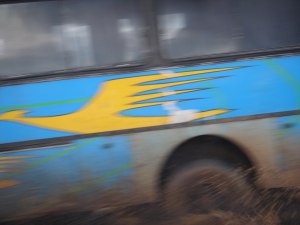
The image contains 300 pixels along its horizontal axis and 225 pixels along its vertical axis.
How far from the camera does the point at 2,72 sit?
4.03 metres

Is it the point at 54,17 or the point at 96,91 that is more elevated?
the point at 54,17

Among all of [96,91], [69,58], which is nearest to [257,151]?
[96,91]

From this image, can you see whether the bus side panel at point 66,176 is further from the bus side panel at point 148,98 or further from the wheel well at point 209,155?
the wheel well at point 209,155

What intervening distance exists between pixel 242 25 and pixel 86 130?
1.76m

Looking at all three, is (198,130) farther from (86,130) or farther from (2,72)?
(2,72)

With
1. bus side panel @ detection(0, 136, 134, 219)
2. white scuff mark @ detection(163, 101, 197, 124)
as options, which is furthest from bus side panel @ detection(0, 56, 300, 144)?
bus side panel @ detection(0, 136, 134, 219)

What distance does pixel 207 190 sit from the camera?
4.38m

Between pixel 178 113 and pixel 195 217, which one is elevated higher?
pixel 178 113

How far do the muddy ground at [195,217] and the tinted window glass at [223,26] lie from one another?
1.50 metres

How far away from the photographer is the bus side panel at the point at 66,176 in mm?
4043

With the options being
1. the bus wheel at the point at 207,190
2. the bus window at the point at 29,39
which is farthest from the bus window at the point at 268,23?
the bus window at the point at 29,39

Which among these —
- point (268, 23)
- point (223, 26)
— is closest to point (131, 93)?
point (223, 26)

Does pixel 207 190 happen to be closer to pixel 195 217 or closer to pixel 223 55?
pixel 195 217

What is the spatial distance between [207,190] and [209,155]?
35 centimetres
